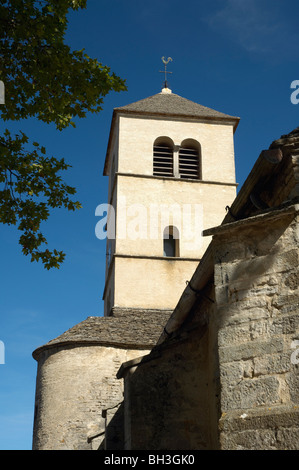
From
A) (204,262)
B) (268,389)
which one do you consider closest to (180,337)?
(204,262)

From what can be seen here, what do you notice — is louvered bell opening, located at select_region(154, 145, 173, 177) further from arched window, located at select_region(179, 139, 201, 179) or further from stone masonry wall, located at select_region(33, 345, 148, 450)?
stone masonry wall, located at select_region(33, 345, 148, 450)

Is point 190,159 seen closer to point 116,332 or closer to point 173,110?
point 173,110

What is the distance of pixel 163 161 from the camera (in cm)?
2028

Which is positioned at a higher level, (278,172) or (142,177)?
(142,177)

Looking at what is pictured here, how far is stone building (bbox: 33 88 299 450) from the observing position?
16.3ft

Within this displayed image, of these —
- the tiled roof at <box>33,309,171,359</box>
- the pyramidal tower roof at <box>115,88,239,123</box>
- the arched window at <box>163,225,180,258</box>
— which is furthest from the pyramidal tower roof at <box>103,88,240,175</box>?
the tiled roof at <box>33,309,171,359</box>

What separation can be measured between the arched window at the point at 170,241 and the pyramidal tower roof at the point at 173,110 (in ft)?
14.9

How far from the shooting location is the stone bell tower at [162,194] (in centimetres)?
1777

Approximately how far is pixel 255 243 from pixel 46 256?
3242 millimetres

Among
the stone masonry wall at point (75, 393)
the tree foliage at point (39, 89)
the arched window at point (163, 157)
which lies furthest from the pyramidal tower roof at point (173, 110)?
the tree foliage at point (39, 89)

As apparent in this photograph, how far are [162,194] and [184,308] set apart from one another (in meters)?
11.5

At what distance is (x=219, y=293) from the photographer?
5.44 m

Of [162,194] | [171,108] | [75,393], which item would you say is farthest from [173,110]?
[75,393]
